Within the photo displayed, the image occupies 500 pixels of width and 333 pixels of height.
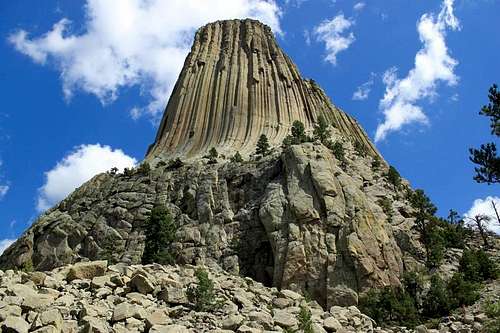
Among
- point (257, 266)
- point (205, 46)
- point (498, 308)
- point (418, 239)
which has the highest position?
point (205, 46)

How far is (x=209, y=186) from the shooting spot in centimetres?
5419

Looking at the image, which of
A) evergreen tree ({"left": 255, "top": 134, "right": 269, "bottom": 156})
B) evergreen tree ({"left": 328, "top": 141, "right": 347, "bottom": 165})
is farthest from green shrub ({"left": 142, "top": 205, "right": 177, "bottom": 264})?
evergreen tree ({"left": 328, "top": 141, "right": 347, "bottom": 165})

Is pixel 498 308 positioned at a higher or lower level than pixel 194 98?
lower

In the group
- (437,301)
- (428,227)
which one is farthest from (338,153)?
(437,301)

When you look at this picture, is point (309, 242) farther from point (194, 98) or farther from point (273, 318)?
point (194, 98)

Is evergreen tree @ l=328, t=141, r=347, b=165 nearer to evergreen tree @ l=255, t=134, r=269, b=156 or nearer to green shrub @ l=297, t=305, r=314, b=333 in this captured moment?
evergreen tree @ l=255, t=134, r=269, b=156

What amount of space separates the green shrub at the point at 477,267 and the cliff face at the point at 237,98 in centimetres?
2976

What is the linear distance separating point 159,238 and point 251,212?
28.4ft

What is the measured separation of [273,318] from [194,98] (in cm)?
5958

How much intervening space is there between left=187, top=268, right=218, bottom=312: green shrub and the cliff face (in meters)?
42.9

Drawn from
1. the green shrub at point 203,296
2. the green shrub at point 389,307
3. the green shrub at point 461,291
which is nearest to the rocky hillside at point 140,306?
the green shrub at point 203,296

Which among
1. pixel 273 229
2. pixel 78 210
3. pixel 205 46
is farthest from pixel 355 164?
pixel 205 46

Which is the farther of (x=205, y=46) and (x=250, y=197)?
(x=205, y=46)

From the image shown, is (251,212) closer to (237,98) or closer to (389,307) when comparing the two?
(389,307)
